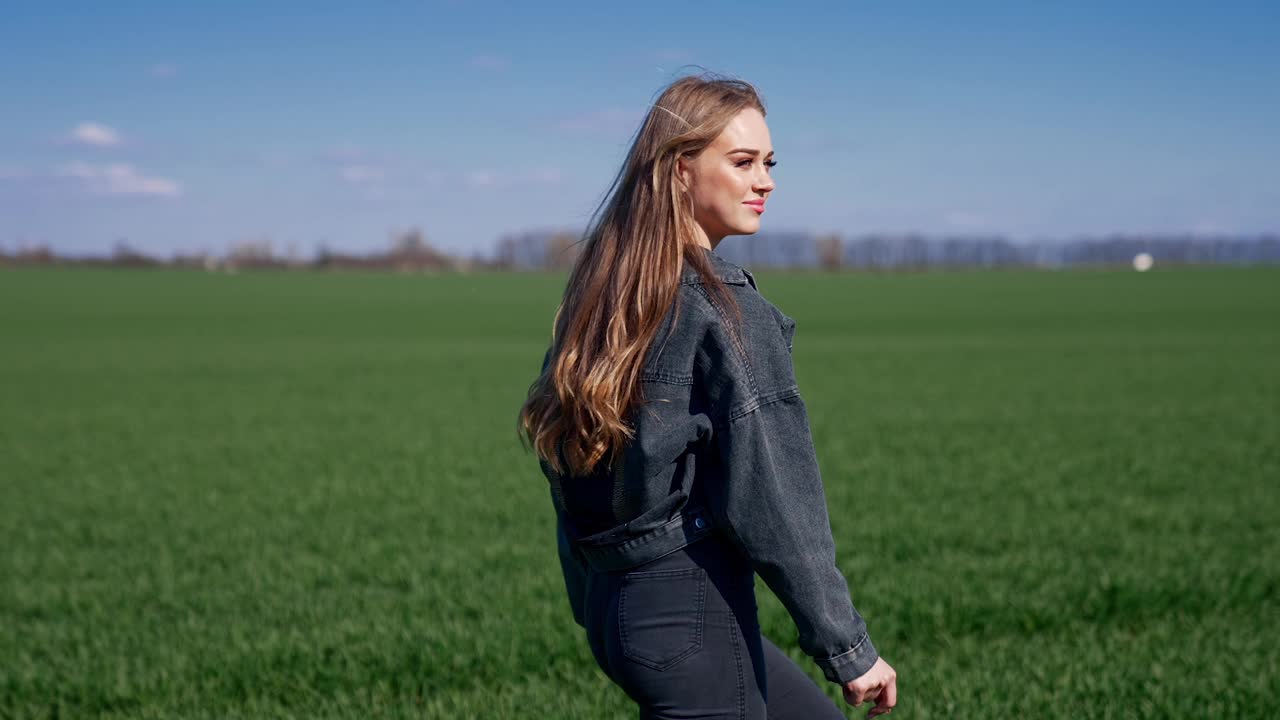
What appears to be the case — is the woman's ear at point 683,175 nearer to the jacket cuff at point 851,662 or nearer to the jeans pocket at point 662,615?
the jeans pocket at point 662,615

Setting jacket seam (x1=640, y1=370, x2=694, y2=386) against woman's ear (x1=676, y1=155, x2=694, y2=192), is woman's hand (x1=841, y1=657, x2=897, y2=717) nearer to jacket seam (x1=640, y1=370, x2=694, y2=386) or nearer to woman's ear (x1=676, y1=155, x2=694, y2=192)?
jacket seam (x1=640, y1=370, x2=694, y2=386)

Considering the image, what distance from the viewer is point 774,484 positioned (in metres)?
2.31

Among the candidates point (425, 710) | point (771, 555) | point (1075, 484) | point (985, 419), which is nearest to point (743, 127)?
point (771, 555)

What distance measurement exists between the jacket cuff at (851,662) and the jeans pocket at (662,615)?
298 mm

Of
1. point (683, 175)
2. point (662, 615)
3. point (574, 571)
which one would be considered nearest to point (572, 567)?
point (574, 571)

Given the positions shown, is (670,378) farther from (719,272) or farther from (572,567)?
(572,567)

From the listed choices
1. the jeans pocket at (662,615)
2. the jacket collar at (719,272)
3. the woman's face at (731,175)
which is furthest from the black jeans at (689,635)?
the woman's face at (731,175)

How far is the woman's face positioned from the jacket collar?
8 cm

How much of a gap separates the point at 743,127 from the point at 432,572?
5976 mm

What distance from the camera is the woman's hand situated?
2.44 m

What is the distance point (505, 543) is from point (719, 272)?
6.56 metres

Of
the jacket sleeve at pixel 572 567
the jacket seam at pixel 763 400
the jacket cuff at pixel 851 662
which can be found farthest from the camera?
the jacket sleeve at pixel 572 567

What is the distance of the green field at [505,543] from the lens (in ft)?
17.8

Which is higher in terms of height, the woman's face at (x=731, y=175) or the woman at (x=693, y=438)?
the woman's face at (x=731, y=175)
